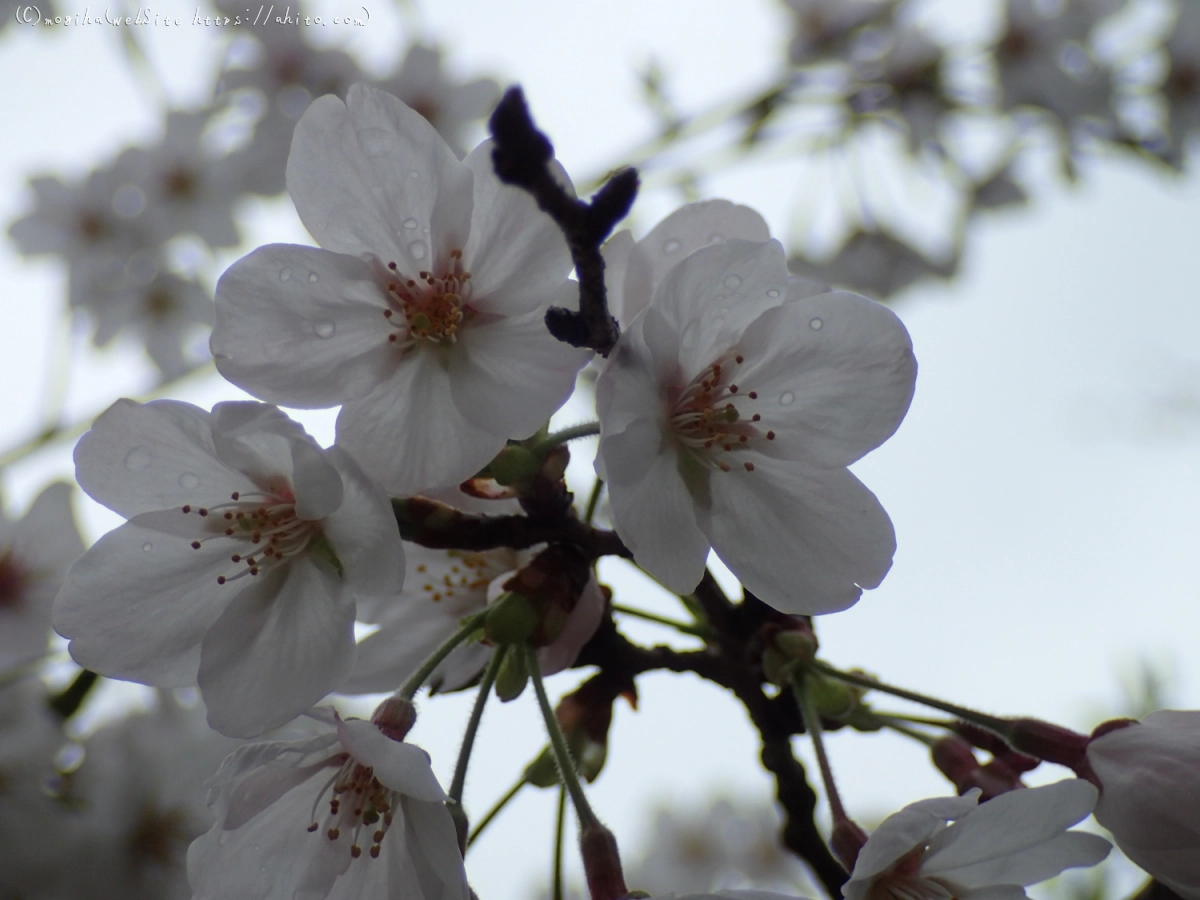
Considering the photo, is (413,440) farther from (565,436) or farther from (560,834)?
(560,834)

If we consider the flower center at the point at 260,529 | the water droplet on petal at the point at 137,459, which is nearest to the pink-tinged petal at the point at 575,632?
→ the flower center at the point at 260,529

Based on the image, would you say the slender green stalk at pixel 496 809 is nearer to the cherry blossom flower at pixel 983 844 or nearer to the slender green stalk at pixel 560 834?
the slender green stalk at pixel 560 834

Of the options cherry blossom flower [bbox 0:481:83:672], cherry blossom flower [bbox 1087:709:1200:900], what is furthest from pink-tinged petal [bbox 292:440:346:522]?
cherry blossom flower [bbox 0:481:83:672]

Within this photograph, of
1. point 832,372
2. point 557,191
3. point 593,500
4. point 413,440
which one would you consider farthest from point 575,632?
point 557,191

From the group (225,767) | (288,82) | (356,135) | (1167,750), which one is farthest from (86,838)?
(288,82)

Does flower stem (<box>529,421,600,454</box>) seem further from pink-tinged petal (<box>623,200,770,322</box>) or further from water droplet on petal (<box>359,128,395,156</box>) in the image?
water droplet on petal (<box>359,128,395,156</box>)

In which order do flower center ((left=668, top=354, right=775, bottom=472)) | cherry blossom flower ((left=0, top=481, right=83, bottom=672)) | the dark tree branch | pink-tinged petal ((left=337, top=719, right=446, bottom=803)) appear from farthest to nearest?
cherry blossom flower ((left=0, top=481, right=83, bottom=672)) < flower center ((left=668, top=354, right=775, bottom=472)) < pink-tinged petal ((left=337, top=719, right=446, bottom=803)) < the dark tree branch
